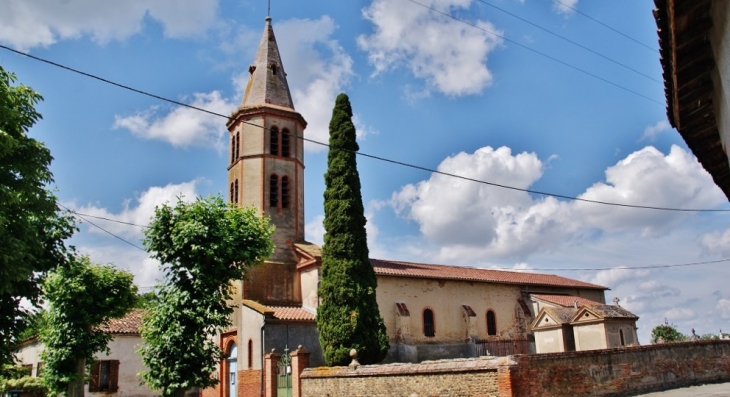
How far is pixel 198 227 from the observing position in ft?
73.0

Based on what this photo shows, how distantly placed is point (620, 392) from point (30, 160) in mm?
19280

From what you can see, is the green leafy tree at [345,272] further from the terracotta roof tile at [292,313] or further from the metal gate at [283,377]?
the terracotta roof tile at [292,313]

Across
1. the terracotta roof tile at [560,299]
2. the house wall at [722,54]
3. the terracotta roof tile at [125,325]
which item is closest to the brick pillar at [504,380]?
the house wall at [722,54]

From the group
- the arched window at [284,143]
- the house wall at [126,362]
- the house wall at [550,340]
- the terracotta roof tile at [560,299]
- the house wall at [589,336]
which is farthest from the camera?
the terracotta roof tile at [560,299]

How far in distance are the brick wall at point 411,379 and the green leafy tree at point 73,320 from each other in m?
9.92

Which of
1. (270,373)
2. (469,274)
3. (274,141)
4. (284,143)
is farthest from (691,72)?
(469,274)

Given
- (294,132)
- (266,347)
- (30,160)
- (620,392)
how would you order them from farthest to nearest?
(294,132), (266,347), (620,392), (30,160)

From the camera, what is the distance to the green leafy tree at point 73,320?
946 inches

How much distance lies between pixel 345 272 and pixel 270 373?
5520 millimetres

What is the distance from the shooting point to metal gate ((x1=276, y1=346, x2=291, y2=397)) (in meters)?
23.6

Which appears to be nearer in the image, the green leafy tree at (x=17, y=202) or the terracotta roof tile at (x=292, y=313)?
the green leafy tree at (x=17, y=202)

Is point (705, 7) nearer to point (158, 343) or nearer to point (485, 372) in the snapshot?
point (485, 372)

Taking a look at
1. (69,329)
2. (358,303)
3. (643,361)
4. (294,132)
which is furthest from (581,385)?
(294,132)

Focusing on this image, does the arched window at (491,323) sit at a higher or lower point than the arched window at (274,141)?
lower
